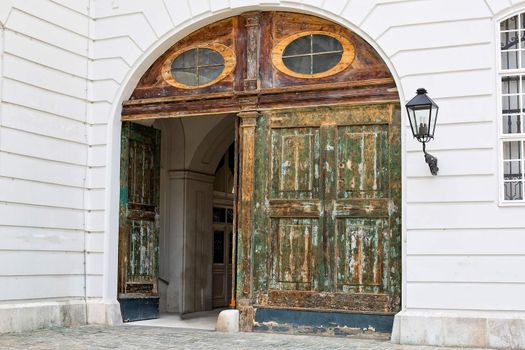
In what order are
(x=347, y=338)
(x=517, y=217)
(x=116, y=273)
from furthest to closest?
(x=116, y=273), (x=347, y=338), (x=517, y=217)

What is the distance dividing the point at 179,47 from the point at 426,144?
13.9 feet

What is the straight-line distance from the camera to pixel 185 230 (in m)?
14.9

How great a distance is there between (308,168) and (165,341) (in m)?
3.07

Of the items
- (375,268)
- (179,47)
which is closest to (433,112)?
(375,268)

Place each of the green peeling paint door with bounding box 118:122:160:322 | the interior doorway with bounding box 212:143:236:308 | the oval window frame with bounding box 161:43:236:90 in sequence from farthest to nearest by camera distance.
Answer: the interior doorway with bounding box 212:143:236:308
the green peeling paint door with bounding box 118:122:160:322
the oval window frame with bounding box 161:43:236:90

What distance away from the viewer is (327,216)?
34.7 ft

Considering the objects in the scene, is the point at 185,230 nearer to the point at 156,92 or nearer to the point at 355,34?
the point at 156,92

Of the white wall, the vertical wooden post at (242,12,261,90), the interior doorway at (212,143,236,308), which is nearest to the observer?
the white wall

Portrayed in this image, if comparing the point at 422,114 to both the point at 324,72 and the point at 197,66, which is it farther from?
the point at 197,66

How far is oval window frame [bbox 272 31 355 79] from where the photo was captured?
1076 cm

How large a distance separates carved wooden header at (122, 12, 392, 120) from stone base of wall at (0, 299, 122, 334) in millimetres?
2973

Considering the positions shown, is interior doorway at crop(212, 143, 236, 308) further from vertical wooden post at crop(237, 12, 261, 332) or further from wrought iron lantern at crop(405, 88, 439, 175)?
wrought iron lantern at crop(405, 88, 439, 175)

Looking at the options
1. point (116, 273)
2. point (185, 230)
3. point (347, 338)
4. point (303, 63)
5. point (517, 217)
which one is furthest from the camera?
point (185, 230)

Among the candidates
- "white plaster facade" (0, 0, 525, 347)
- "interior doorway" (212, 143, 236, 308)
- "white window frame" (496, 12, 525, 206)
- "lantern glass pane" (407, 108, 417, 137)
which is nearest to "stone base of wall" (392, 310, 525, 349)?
"white plaster facade" (0, 0, 525, 347)
